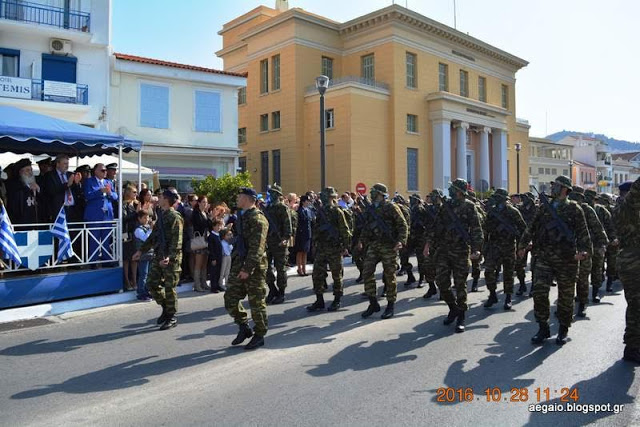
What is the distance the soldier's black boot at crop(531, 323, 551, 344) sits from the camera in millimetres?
6426

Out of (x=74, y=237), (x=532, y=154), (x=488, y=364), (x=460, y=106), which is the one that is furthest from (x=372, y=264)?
(x=532, y=154)

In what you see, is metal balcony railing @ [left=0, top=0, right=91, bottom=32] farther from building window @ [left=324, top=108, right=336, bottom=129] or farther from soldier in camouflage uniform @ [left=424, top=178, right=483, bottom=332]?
soldier in camouflage uniform @ [left=424, top=178, right=483, bottom=332]

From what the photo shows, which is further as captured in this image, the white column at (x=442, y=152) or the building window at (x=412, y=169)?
the white column at (x=442, y=152)

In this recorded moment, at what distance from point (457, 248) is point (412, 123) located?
2885 centimetres

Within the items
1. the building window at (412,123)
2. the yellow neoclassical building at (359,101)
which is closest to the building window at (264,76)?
the yellow neoclassical building at (359,101)

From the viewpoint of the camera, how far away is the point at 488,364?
18.6 feet

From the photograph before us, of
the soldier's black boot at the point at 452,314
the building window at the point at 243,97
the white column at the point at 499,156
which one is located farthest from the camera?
the white column at the point at 499,156

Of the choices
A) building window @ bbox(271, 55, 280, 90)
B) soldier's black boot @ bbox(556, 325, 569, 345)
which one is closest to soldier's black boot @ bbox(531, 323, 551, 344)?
soldier's black boot @ bbox(556, 325, 569, 345)

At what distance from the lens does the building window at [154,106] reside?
76.3ft

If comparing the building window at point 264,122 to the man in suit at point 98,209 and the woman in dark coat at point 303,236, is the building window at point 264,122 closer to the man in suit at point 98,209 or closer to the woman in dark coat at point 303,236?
the woman in dark coat at point 303,236

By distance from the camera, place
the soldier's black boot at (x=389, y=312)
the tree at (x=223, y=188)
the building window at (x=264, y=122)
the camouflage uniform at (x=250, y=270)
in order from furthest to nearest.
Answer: the building window at (x=264, y=122)
the tree at (x=223, y=188)
the soldier's black boot at (x=389, y=312)
the camouflage uniform at (x=250, y=270)

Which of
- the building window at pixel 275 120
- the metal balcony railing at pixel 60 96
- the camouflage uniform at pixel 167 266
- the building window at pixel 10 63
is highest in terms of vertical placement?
the building window at pixel 275 120

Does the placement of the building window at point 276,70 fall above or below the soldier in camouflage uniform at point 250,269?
above

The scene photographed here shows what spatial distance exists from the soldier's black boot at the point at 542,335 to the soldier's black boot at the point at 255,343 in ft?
11.4
